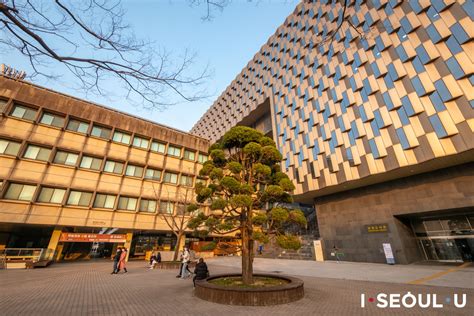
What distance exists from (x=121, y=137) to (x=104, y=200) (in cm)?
784

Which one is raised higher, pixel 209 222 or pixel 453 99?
pixel 453 99

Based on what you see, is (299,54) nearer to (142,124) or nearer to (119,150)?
(142,124)

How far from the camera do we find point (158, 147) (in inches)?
1085

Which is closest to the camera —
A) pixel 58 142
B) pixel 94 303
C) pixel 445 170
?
pixel 94 303

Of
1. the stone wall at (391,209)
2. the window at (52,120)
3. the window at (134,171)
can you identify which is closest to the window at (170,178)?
the window at (134,171)

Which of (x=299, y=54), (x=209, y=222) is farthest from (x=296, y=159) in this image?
(x=209, y=222)

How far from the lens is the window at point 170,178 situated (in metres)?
26.6

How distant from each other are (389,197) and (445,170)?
4.65 m

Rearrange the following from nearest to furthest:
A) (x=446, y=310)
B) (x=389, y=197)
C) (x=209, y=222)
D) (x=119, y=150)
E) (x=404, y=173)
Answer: (x=446, y=310), (x=209, y=222), (x=404, y=173), (x=389, y=197), (x=119, y=150)

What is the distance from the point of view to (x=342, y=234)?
22234mm

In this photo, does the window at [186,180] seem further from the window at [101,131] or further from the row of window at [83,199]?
the window at [101,131]

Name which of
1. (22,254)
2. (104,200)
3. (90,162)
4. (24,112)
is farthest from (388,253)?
(24,112)

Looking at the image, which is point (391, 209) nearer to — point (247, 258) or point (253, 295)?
point (247, 258)

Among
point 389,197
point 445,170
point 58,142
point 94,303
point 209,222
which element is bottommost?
point 94,303
